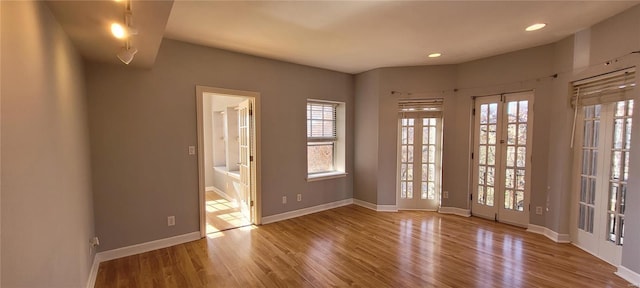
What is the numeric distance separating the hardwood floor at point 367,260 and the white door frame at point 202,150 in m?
0.26

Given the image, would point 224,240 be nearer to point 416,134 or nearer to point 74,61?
point 74,61

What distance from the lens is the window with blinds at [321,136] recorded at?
15.3ft

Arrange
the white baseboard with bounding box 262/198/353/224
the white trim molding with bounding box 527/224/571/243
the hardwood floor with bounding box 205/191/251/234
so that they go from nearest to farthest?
the white trim molding with bounding box 527/224/571/243
the hardwood floor with bounding box 205/191/251/234
the white baseboard with bounding box 262/198/353/224

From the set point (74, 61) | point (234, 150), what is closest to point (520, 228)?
point (234, 150)

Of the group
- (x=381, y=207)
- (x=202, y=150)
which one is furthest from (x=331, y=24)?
(x=381, y=207)

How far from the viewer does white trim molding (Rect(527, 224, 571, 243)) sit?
10.7ft

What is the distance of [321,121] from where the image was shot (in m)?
4.83

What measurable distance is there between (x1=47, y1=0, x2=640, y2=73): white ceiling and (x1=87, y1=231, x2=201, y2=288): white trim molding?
2.00m

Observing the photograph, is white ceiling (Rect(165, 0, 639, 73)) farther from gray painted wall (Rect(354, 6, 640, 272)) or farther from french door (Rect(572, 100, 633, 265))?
french door (Rect(572, 100, 633, 265))

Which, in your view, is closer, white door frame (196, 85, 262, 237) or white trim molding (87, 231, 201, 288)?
white trim molding (87, 231, 201, 288)

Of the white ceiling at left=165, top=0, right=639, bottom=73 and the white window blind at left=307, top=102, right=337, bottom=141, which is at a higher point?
the white ceiling at left=165, top=0, right=639, bottom=73

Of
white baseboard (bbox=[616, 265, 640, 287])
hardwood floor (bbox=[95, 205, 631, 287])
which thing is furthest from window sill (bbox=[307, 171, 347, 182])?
white baseboard (bbox=[616, 265, 640, 287])

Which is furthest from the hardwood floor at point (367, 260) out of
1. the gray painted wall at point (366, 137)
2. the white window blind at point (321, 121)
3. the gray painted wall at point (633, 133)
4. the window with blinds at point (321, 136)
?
the white window blind at point (321, 121)

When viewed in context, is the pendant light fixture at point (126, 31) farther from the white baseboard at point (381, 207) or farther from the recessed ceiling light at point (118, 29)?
the white baseboard at point (381, 207)
